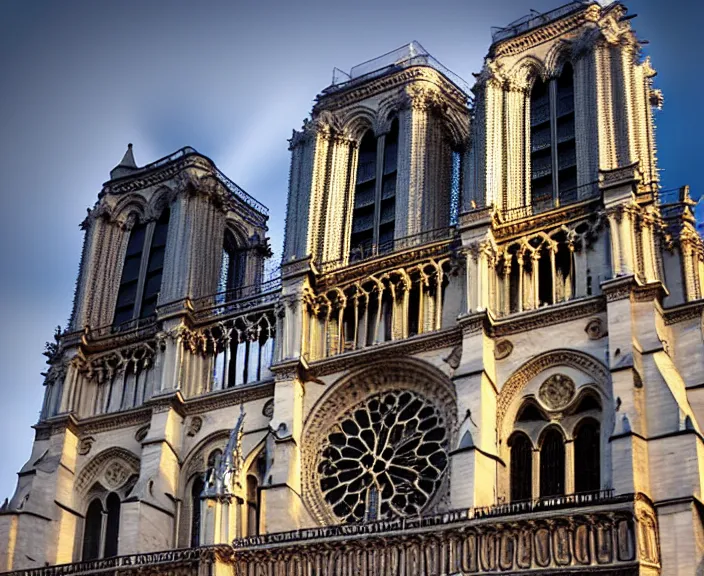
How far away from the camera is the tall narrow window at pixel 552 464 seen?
29.5 meters

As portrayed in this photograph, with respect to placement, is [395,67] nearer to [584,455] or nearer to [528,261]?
[528,261]

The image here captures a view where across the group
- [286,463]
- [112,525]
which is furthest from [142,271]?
[286,463]

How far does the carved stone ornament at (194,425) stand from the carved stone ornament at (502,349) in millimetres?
9529

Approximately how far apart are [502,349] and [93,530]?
1389 centimetres

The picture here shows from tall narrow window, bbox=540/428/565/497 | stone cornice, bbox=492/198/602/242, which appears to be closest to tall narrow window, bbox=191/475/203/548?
tall narrow window, bbox=540/428/565/497

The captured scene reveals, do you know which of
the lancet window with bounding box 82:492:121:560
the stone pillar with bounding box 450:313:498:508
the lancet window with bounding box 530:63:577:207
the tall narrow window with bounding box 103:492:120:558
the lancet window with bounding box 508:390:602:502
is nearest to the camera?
the stone pillar with bounding box 450:313:498:508

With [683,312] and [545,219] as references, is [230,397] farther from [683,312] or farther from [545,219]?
[683,312]

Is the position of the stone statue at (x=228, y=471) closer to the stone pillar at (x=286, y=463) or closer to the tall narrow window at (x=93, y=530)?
the stone pillar at (x=286, y=463)

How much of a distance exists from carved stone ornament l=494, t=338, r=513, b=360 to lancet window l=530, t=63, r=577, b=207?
4.69 metres

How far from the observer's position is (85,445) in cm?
3766

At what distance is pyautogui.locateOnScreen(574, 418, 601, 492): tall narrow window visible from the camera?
28.9 metres

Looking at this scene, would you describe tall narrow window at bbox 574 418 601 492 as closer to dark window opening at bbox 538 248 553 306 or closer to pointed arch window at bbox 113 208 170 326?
dark window opening at bbox 538 248 553 306

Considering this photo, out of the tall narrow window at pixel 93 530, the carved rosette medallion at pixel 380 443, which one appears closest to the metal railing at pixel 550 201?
the carved rosette medallion at pixel 380 443

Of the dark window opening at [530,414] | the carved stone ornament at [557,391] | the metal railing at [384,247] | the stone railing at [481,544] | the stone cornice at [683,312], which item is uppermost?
the metal railing at [384,247]
